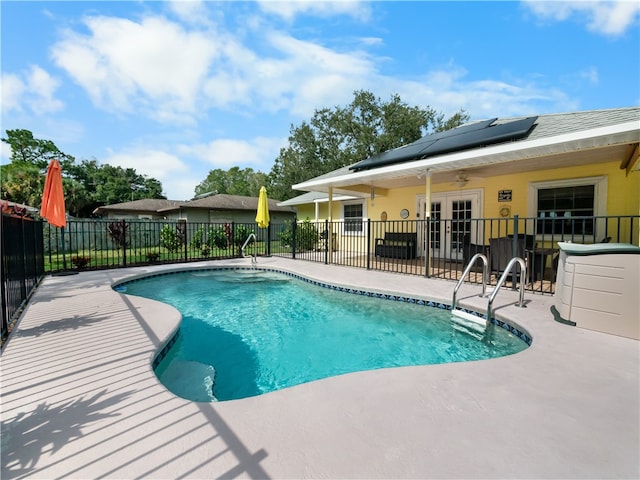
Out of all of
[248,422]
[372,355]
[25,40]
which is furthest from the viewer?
[25,40]

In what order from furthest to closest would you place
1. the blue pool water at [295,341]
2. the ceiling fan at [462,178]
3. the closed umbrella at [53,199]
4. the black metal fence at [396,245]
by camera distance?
the ceiling fan at [462,178] < the closed umbrella at [53,199] < the black metal fence at [396,245] < the blue pool water at [295,341]

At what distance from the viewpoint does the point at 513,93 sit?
14500 mm

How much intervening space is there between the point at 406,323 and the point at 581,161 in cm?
614

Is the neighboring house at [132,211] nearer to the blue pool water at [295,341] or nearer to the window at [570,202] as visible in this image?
the blue pool water at [295,341]

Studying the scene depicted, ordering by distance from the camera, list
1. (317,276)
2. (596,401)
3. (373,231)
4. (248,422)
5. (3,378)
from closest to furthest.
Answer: (248,422)
(596,401)
(3,378)
(317,276)
(373,231)

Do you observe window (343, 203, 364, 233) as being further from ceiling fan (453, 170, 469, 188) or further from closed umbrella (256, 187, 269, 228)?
ceiling fan (453, 170, 469, 188)

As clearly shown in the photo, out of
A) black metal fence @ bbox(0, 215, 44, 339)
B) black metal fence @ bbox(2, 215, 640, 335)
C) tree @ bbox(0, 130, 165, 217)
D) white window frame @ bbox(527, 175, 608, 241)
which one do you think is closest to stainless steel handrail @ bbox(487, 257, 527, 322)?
black metal fence @ bbox(2, 215, 640, 335)

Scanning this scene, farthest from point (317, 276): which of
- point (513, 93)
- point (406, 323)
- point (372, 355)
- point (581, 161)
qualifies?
point (513, 93)

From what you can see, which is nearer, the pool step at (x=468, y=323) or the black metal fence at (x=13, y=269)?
the black metal fence at (x=13, y=269)

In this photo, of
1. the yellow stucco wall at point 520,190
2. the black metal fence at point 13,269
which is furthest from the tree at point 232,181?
the black metal fence at point 13,269

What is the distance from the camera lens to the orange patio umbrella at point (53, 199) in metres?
5.84

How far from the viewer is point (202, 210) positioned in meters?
19.3

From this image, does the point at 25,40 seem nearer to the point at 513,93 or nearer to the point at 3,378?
the point at 3,378

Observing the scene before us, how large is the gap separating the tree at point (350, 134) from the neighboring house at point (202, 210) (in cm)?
750
